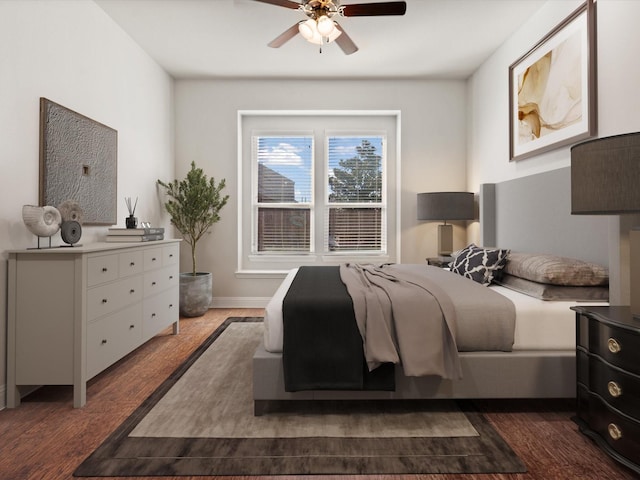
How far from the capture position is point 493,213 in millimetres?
4051

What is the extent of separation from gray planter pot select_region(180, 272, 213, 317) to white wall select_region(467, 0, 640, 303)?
3212 millimetres

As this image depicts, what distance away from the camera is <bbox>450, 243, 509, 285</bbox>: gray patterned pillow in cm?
279

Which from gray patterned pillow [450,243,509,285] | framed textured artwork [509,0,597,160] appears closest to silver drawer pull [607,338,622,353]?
gray patterned pillow [450,243,509,285]

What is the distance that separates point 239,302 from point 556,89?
156 inches

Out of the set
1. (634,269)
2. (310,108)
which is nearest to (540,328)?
(634,269)

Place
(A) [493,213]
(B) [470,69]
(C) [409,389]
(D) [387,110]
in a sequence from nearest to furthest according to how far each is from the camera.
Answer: (C) [409,389]
(A) [493,213]
(B) [470,69]
(D) [387,110]

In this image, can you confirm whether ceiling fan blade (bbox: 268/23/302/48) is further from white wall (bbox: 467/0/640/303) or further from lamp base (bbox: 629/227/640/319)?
lamp base (bbox: 629/227/640/319)

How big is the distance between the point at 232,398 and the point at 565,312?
76.6 inches

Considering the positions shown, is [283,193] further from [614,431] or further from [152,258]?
[614,431]

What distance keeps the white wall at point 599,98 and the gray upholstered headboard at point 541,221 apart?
0.14 m

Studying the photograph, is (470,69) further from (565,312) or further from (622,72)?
(565,312)

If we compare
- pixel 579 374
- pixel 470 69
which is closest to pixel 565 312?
pixel 579 374

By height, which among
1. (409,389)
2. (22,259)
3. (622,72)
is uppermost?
(622,72)

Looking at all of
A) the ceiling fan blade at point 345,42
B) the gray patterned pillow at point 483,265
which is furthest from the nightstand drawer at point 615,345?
the ceiling fan blade at point 345,42
